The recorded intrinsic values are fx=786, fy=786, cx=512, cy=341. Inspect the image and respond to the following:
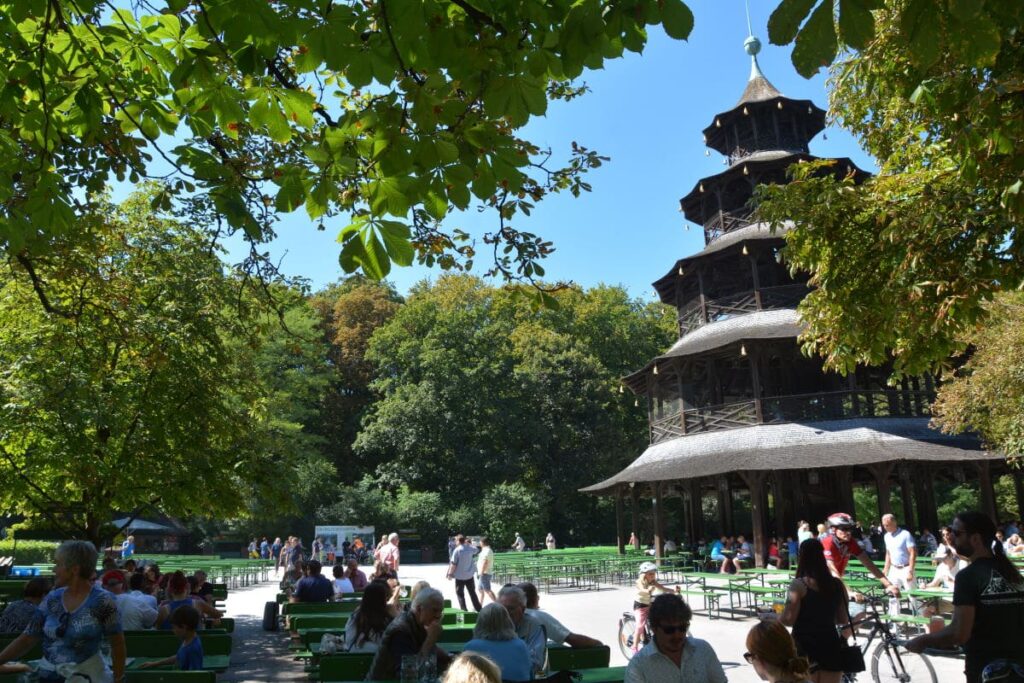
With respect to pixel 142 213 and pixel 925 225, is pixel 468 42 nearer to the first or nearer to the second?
pixel 925 225

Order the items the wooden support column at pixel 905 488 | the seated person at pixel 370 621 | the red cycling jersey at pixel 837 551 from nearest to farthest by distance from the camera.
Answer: the seated person at pixel 370 621 < the red cycling jersey at pixel 837 551 < the wooden support column at pixel 905 488

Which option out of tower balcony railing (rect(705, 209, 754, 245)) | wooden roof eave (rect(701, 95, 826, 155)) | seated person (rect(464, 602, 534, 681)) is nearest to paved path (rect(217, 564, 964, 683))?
seated person (rect(464, 602, 534, 681))

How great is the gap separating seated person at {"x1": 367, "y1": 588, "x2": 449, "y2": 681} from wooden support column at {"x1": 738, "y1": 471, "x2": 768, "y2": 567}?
64.2ft

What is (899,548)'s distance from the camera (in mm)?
12711

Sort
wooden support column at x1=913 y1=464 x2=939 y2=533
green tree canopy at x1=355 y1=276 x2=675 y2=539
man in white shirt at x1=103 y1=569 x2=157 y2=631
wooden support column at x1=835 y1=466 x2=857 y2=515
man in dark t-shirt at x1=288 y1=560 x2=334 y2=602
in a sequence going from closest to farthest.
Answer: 1. man in white shirt at x1=103 y1=569 x2=157 y2=631
2. man in dark t-shirt at x1=288 y1=560 x2=334 y2=602
3. wooden support column at x1=835 y1=466 x2=857 y2=515
4. wooden support column at x1=913 y1=464 x2=939 y2=533
5. green tree canopy at x1=355 y1=276 x2=675 y2=539

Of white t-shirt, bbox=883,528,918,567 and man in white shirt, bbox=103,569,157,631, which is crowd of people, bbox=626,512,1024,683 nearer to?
man in white shirt, bbox=103,569,157,631

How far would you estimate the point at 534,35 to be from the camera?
4.01m

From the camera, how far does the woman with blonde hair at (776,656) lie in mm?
3740

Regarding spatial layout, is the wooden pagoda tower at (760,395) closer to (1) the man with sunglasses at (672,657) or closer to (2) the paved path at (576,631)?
(2) the paved path at (576,631)

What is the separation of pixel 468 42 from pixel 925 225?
6996 millimetres

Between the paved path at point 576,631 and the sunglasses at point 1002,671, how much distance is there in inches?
225

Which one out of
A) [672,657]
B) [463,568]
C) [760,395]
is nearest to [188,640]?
[672,657]

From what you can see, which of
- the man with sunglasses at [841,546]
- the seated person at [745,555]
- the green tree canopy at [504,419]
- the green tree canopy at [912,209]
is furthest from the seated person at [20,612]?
the green tree canopy at [504,419]

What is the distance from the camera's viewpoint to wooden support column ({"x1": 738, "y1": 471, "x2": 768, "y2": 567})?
23.8 m
